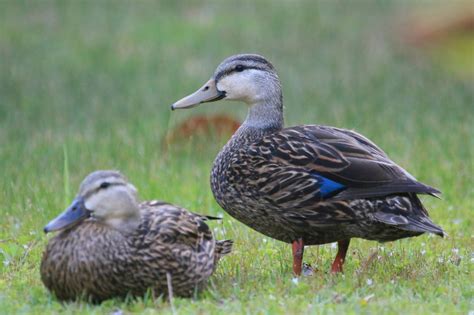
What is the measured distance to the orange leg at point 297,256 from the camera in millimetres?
7195

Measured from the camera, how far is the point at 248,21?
21.0 meters

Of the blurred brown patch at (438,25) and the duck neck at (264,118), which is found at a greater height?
the duck neck at (264,118)

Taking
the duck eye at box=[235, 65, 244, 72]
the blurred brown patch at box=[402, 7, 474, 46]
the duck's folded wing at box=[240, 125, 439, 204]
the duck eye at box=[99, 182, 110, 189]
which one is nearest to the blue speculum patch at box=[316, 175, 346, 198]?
the duck's folded wing at box=[240, 125, 439, 204]

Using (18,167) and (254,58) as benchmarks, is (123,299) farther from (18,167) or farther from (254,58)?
(18,167)

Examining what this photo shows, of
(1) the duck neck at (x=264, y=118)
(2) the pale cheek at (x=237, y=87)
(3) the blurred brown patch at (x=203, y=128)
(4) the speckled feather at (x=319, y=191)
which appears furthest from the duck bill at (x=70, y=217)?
(3) the blurred brown patch at (x=203, y=128)

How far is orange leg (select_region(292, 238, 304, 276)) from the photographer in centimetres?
720

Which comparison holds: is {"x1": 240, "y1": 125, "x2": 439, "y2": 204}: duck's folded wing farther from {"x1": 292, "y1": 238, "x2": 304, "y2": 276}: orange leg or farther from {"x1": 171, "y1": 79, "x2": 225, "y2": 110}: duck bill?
{"x1": 171, "y1": 79, "x2": 225, "y2": 110}: duck bill

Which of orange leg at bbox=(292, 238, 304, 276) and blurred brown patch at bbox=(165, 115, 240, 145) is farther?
blurred brown patch at bbox=(165, 115, 240, 145)

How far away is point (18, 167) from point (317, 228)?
413 cm

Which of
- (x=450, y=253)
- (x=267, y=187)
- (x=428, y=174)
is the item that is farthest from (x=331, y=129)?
(x=428, y=174)

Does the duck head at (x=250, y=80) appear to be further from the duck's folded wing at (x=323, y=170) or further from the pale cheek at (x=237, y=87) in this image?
the duck's folded wing at (x=323, y=170)

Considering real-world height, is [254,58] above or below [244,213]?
above

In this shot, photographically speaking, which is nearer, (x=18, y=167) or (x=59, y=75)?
(x=18, y=167)

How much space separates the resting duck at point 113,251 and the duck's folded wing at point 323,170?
100 centimetres
